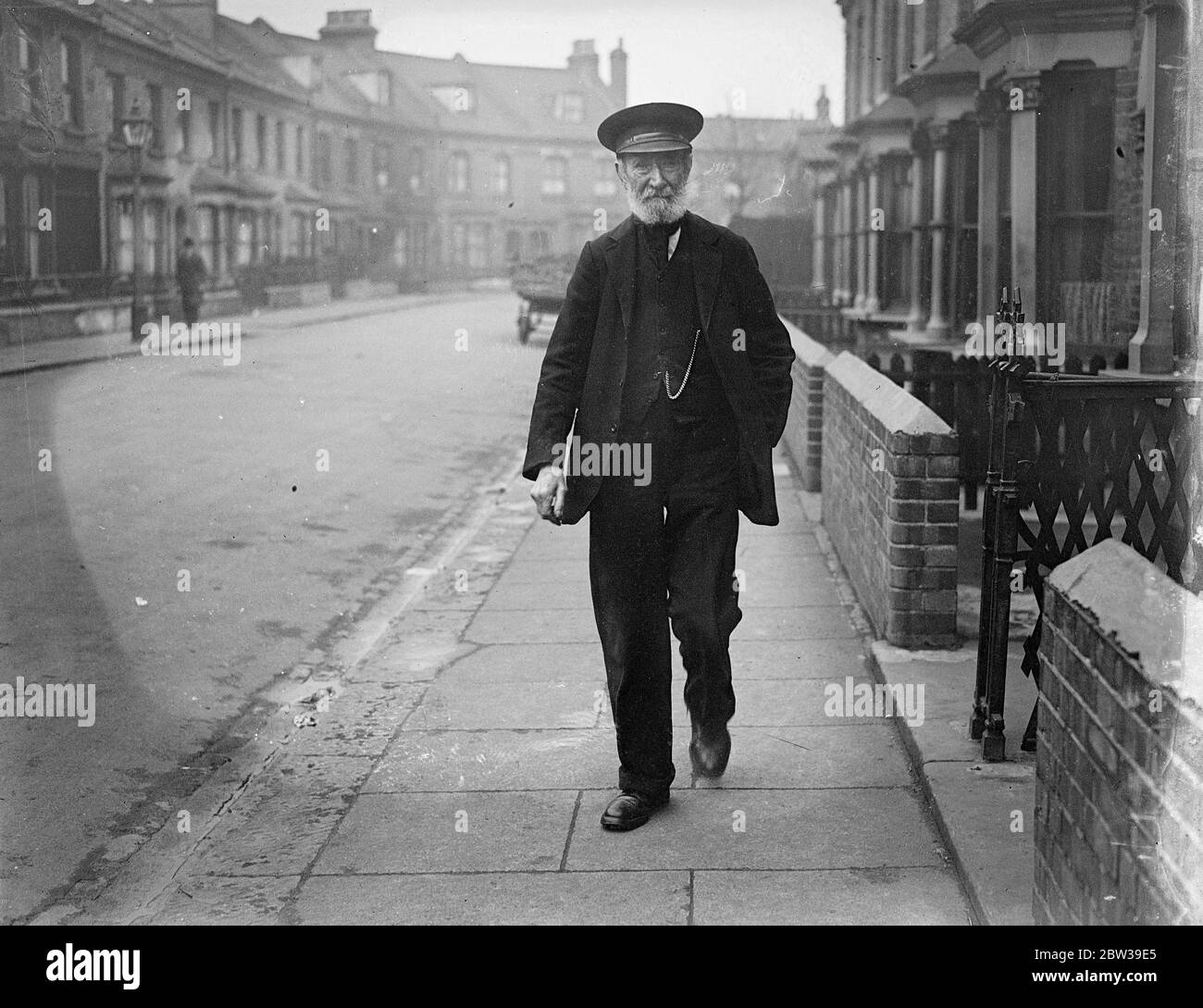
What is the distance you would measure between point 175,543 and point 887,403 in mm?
4902

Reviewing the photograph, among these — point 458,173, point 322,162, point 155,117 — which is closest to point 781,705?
point 155,117

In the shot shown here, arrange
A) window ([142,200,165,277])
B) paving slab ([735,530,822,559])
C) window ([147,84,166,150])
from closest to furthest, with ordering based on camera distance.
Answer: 1. paving slab ([735,530,822,559])
2. window ([142,200,165,277])
3. window ([147,84,166,150])

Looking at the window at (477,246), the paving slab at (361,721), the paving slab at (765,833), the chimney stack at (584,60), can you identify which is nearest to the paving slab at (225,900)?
the paving slab at (765,833)

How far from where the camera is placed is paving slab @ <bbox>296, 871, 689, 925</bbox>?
12.6 feet

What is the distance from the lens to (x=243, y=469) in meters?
12.9

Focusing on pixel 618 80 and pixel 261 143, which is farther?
pixel 618 80

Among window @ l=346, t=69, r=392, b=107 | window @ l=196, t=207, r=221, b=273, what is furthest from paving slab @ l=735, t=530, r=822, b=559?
window @ l=346, t=69, r=392, b=107

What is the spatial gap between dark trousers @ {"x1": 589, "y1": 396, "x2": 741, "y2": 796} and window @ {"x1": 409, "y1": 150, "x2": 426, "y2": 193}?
60.9 metres

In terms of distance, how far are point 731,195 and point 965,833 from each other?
139ft

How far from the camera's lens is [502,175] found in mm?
68000

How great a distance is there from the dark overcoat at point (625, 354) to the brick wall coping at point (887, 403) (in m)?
1.62

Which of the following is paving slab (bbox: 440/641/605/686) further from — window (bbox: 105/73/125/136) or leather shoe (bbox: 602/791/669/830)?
window (bbox: 105/73/125/136)

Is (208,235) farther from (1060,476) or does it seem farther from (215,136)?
(1060,476)

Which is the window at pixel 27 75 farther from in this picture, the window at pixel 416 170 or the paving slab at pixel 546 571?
the window at pixel 416 170
